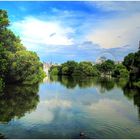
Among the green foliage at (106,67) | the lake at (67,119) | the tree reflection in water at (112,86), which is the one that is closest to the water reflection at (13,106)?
the lake at (67,119)

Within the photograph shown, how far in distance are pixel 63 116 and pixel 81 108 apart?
13.2 ft

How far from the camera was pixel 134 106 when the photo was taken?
2866cm

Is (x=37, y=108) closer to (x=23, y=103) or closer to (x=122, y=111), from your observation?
(x=23, y=103)

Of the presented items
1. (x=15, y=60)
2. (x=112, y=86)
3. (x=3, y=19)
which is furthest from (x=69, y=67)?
(x=3, y=19)

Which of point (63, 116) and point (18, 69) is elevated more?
point (18, 69)

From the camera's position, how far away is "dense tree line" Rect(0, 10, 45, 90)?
39.2 meters

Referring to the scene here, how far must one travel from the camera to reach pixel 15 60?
133ft

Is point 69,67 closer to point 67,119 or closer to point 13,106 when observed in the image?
point 13,106

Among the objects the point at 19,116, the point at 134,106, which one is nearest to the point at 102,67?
the point at 134,106

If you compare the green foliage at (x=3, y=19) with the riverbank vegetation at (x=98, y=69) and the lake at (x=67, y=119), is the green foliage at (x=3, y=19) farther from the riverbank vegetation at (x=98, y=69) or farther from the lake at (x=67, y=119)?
the riverbank vegetation at (x=98, y=69)

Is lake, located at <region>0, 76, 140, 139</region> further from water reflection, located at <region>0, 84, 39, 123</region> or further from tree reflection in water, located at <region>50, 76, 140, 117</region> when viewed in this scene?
tree reflection in water, located at <region>50, 76, 140, 117</region>

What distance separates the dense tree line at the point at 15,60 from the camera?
39156mm

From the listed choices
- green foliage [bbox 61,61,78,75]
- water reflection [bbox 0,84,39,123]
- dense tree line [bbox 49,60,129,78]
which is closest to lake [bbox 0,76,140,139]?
water reflection [bbox 0,84,39,123]

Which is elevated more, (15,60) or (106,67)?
(106,67)
